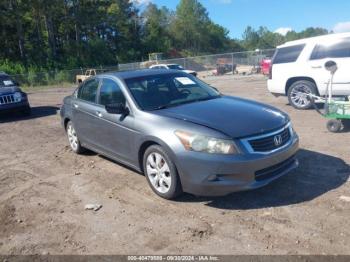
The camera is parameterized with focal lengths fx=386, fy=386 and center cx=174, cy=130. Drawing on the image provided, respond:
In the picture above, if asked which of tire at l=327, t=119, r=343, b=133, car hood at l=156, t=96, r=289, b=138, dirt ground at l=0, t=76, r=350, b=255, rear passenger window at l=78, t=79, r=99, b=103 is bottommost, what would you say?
dirt ground at l=0, t=76, r=350, b=255

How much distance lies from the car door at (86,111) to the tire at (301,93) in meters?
6.34

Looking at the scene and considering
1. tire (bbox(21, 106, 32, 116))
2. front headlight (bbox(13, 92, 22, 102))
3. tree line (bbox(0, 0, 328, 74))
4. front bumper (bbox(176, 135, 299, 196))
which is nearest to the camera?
front bumper (bbox(176, 135, 299, 196))

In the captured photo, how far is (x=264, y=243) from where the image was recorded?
379 centimetres

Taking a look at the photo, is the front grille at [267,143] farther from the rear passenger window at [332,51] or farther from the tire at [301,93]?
the tire at [301,93]

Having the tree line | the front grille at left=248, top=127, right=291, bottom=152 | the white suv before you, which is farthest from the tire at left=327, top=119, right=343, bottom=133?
the tree line

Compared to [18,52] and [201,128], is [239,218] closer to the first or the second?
[201,128]

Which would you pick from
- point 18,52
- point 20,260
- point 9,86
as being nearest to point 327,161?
point 20,260

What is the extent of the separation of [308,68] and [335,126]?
10.4ft

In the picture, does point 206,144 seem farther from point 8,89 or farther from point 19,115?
point 19,115

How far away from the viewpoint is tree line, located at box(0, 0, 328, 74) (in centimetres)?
4541

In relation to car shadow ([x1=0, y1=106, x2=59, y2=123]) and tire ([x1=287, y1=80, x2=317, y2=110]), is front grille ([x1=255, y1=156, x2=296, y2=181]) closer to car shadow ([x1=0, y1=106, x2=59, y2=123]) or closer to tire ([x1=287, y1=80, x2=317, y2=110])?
tire ([x1=287, y1=80, x2=317, y2=110])

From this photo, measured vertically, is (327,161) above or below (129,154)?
below

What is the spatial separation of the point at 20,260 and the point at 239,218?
2.35 m

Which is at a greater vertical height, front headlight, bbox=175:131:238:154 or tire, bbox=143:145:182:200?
front headlight, bbox=175:131:238:154
